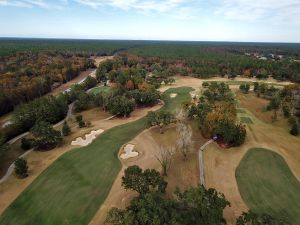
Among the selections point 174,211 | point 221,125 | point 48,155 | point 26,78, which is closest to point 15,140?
point 48,155

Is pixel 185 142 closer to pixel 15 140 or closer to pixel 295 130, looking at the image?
pixel 295 130

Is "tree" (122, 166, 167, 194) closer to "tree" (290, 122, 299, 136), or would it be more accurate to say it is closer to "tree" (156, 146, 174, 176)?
"tree" (156, 146, 174, 176)

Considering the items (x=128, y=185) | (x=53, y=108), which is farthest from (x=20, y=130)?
(x=128, y=185)

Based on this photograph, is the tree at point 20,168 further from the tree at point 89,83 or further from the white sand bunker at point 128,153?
the tree at point 89,83

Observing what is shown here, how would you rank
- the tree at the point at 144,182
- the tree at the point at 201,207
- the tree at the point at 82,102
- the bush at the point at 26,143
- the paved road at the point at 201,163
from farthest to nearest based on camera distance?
the tree at the point at 82,102, the bush at the point at 26,143, the paved road at the point at 201,163, the tree at the point at 144,182, the tree at the point at 201,207

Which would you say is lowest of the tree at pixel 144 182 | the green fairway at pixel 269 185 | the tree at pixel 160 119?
the green fairway at pixel 269 185

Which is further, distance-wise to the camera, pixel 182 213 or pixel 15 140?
pixel 15 140

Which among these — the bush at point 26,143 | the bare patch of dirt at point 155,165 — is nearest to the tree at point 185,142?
the bare patch of dirt at point 155,165
